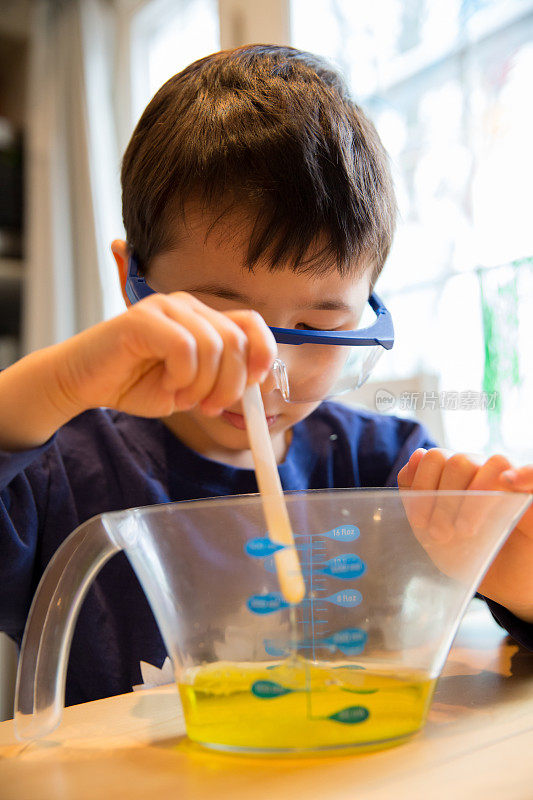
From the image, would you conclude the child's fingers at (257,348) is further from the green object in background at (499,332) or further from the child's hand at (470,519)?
the green object in background at (499,332)

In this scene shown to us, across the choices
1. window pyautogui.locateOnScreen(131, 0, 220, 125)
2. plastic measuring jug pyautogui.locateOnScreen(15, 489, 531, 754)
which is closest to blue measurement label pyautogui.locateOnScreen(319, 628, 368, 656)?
plastic measuring jug pyautogui.locateOnScreen(15, 489, 531, 754)

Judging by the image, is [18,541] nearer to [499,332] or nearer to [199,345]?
[199,345]

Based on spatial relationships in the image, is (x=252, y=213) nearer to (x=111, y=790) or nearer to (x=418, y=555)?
(x=418, y=555)

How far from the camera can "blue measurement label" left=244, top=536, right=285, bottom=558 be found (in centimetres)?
42

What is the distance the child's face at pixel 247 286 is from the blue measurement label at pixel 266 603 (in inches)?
12.2

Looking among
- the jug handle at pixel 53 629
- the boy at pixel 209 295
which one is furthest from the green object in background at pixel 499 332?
the jug handle at pixel 53 629

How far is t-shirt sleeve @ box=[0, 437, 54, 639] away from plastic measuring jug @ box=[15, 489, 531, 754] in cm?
30

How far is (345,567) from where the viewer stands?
1.42ft

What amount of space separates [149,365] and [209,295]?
23 centimetres

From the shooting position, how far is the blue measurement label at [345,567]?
0.43 meters

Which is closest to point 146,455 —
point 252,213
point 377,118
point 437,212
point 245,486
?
point 245,486

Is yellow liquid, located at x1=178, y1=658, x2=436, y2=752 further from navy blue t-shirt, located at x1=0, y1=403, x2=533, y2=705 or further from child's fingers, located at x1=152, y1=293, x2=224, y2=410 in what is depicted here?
navy blue t-shirt, located at x1=0, y1=403, x2=533, y2=705

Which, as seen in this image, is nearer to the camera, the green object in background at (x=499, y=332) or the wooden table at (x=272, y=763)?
the wooden table at (x=272, y=763)

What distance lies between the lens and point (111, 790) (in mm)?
383
